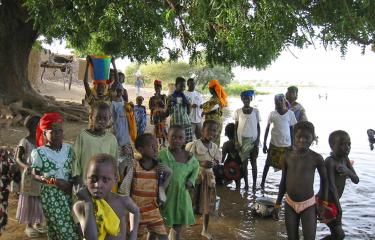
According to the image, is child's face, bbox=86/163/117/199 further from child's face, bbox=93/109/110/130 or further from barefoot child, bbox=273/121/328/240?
barefoot child, bbox=273/121/328/240

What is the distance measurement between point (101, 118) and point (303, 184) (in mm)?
1942

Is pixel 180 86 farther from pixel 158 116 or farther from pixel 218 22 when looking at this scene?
pixel 218 22

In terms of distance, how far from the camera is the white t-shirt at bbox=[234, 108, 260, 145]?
22.1 ft

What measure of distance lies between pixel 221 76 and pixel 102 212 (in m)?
50.5

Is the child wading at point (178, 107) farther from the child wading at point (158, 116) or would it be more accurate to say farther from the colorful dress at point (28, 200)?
the colorful dress at point (28, 200)

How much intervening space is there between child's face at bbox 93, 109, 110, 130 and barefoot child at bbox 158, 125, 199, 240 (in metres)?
0.58

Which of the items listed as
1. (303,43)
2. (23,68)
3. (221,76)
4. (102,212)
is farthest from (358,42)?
(221,76)

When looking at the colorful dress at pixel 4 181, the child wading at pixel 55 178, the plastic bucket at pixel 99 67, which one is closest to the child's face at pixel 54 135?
the child wading at pixel 55 178

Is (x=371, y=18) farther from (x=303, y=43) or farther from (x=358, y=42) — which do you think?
(x=303, y=43)

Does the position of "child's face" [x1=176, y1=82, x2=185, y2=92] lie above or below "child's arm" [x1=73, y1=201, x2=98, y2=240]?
above

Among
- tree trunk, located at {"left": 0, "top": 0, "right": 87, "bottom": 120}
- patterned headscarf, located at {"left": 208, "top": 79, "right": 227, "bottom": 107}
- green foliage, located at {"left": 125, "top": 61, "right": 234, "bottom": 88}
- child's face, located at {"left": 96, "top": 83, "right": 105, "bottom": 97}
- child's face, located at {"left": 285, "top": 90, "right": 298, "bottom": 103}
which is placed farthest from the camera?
green foliage, located at {"left": 125, "top": 61, "right": 234, "bottom": 88}

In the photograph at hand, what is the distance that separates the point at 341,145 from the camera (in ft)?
13.1

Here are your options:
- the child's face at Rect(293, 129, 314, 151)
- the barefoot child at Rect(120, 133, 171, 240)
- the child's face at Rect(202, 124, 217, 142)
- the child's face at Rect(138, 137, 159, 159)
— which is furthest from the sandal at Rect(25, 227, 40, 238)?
the child's face at Rect(293, 129, 314, 151)

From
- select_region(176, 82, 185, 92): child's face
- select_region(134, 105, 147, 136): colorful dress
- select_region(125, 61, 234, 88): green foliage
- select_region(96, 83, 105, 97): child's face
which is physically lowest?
select_region(134, 105, 147, 136): colorful dress
